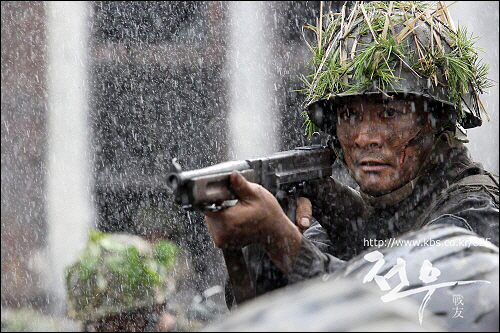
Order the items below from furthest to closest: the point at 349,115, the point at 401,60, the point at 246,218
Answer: the point at 349,115, the point at 401,60, the point at 246,218

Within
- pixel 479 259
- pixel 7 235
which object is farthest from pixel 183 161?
pixel 479 259

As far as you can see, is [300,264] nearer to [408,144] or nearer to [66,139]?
[408,144]

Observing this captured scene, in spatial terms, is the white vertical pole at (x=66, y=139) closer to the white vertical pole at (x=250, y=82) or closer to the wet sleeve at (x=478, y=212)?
the white vertical pole at (x=250, y=82)

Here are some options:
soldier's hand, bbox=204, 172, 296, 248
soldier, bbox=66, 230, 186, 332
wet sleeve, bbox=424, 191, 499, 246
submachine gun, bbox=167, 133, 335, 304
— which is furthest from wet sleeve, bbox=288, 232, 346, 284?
soldier, bbox=66, 230, 186, 332

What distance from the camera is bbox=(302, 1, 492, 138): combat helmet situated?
7.57 feet

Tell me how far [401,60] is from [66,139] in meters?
3.56

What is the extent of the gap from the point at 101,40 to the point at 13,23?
28.6 inches

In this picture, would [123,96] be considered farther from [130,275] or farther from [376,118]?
[376,118]

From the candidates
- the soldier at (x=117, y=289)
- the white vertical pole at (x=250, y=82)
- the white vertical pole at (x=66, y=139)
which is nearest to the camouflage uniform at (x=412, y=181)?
the soldier at (x=117, y=289)

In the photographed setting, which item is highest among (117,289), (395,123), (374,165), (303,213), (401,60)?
(401,60)

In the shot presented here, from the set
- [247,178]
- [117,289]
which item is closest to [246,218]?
[247,178]

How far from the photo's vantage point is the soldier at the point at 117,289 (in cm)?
375

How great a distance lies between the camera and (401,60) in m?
2.31

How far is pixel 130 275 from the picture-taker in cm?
390
